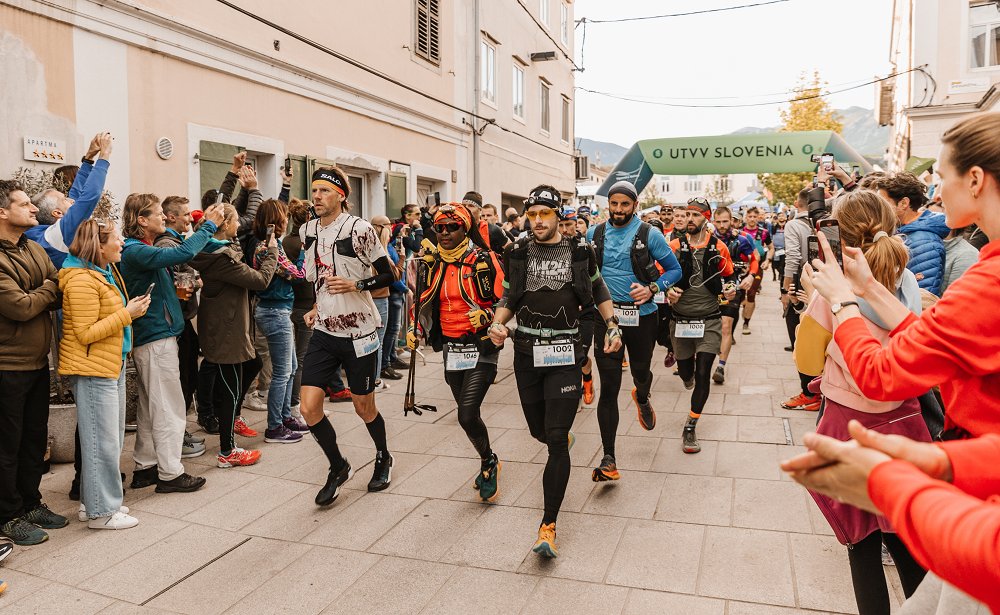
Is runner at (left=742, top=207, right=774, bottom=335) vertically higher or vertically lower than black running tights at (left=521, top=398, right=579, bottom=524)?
higher

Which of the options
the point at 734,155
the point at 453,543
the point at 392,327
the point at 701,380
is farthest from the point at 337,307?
the point at 734,155

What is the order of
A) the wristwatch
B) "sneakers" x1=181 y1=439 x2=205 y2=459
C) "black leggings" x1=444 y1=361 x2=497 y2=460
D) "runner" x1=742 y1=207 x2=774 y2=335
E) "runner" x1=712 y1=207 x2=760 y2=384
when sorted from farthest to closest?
1. "runner" x1=742 y1=207 x2=774 y2=335
2. "runner" x1=712 y1=207 x2=760 y2=384
3. "sneakers" x1=181 y1=439 x2=205 y2=459
4. "black leggings" x1=444 y1=361 x2=497 y2=460
5. the wristwatch

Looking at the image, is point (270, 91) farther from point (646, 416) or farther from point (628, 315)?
point (646, 416)

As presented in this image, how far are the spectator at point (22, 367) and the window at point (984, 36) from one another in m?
22.4

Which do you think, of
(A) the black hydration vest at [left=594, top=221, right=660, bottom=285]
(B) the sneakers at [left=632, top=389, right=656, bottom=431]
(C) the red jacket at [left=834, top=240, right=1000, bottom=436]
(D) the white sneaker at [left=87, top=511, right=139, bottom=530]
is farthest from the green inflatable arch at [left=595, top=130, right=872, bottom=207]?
(C) the red jacket at [left=834, top=240, right=1000, bottom=436]

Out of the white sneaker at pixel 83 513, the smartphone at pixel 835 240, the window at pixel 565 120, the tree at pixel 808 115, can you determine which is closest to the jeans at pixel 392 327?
the white sneaker at pixel 83 513

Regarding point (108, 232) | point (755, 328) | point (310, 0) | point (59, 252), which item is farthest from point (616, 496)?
point (755, 328)

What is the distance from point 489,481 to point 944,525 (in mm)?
3827

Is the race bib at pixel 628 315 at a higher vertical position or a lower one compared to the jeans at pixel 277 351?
higher

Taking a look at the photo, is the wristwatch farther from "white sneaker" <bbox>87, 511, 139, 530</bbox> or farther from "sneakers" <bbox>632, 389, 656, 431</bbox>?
"white sneaker" <bbox>87, 511, 139, 530</bbox>

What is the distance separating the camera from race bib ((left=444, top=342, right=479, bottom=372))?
15.8 ft

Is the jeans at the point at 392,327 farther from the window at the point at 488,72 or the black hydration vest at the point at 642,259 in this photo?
the window at the point at 488,72

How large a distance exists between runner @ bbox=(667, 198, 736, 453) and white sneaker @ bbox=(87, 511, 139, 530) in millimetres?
4134

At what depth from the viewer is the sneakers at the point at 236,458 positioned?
18.2ft
